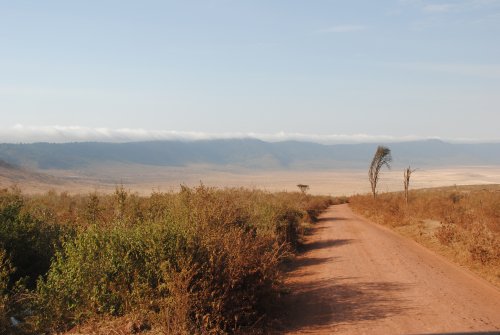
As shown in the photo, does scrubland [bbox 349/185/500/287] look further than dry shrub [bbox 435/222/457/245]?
No

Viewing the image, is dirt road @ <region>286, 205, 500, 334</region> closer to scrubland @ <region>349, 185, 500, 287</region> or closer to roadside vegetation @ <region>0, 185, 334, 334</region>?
scrubland @ <region>349, 185, 500, 287</region>

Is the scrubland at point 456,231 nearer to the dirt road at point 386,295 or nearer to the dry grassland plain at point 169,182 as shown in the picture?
the dirt road at point 386,295

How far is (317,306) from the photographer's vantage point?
8758 millimetres

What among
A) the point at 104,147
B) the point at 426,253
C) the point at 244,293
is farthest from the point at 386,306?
the point at 104,147

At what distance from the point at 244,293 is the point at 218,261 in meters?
0.71

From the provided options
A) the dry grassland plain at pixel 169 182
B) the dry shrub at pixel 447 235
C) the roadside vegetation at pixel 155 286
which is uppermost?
the roadside vegetation at pixel 155 286

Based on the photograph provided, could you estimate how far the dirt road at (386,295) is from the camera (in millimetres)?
7621

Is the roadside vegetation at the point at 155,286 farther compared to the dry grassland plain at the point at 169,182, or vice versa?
the dry grassland plain at the point at 169,182

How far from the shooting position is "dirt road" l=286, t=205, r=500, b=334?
762 cm

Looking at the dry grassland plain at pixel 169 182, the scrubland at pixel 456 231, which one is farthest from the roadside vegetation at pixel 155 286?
the dry grassland plain at pixel 169 182

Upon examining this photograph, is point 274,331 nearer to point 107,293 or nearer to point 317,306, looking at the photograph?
point 317,306

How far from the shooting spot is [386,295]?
9.24m

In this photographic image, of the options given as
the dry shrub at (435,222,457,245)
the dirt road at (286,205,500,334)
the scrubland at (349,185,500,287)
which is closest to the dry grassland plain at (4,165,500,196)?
the scrubland at (349,185,500,287)

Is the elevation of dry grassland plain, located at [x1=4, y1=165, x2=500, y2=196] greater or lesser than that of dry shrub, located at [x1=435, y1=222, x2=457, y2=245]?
lesser
